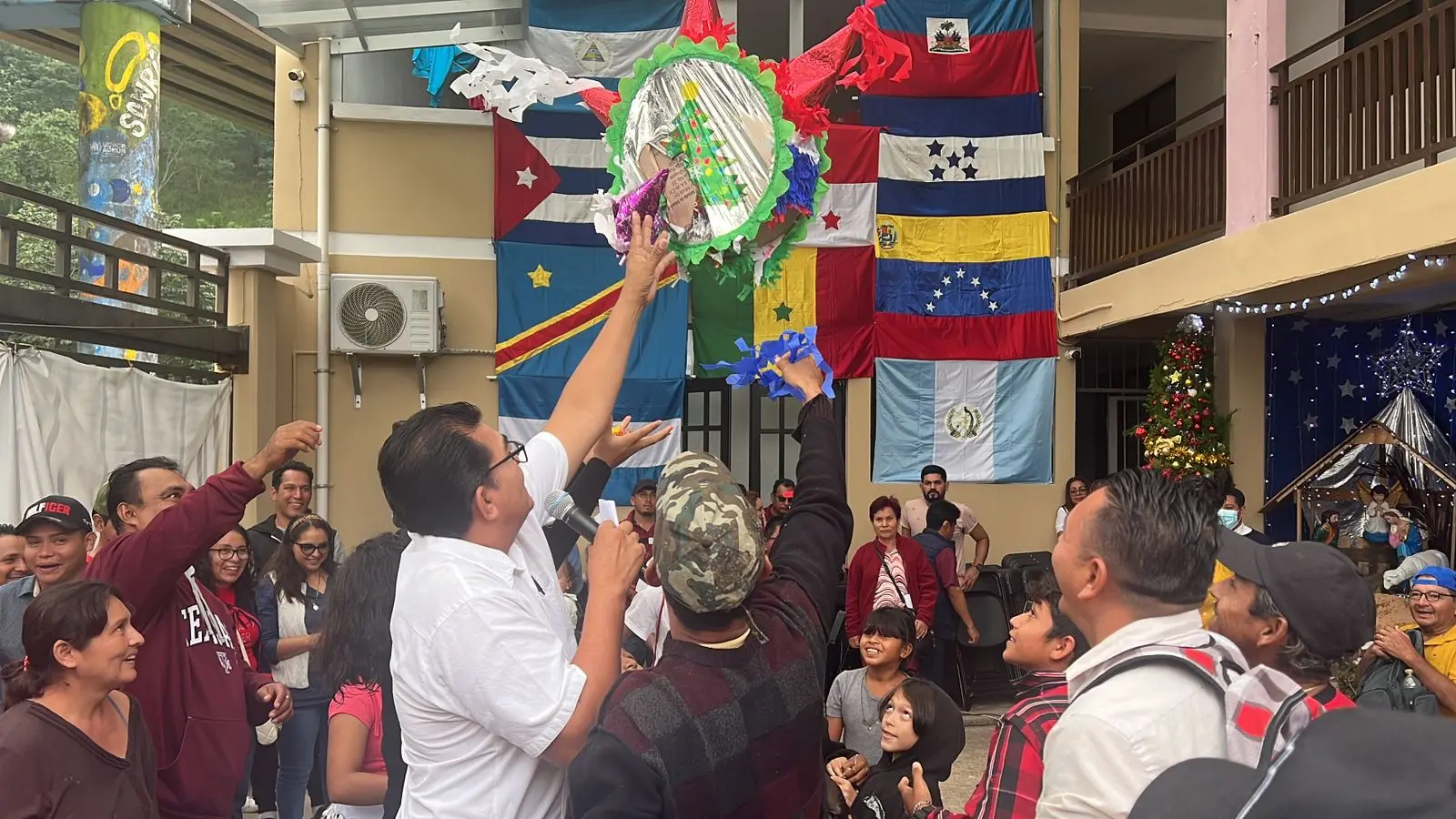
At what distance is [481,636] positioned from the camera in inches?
68.2

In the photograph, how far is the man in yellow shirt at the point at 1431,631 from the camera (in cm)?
406

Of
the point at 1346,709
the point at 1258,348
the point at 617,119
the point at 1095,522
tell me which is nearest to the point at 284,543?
the point at 617,119

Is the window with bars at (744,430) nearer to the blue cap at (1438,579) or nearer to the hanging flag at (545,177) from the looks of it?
the hanging flag at (545,177)

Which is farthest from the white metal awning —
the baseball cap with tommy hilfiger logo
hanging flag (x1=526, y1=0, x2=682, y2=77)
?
the baseball cap with tommy hilfiger logo

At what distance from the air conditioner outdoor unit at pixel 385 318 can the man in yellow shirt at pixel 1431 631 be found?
6.68 metres

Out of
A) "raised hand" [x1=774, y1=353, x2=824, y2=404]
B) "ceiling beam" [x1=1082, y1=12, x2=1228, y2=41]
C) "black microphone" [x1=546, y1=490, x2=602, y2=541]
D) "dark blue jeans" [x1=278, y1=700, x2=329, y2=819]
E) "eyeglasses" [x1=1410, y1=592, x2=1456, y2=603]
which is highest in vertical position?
"ceiling beam" [x1=1082, y1=12, x2=1228, y2=41]

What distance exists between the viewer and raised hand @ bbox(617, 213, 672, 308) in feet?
7.89

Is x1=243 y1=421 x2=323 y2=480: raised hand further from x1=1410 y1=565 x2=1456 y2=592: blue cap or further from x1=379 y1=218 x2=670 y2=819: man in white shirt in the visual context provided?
x1=1410 y1=565 x2=1456 y2=592: blue cap

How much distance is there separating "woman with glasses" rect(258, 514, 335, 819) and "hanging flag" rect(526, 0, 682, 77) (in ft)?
17.3

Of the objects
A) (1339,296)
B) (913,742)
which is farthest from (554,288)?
(913,742)

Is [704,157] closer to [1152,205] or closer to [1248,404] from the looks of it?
[1152,205]

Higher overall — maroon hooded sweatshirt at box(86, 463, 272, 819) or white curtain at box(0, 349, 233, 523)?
white curtain at box(0, 349, 233, 523)

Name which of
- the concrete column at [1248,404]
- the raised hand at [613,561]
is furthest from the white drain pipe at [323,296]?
the raised hand at [613,561]

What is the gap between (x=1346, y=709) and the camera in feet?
2.40
